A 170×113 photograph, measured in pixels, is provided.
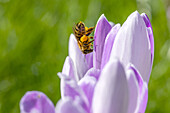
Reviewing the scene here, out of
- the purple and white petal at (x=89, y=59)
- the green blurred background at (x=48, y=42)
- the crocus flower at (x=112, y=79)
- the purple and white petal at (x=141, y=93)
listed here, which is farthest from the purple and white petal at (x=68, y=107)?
the green blurred background at (x=48, y=42)

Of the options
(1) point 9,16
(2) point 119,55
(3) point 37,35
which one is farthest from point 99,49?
(1) point 9,16

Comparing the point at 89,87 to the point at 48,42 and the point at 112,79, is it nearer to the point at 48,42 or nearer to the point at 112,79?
the point at 112,79

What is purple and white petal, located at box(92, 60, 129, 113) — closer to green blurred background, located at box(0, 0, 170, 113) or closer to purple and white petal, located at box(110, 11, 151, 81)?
purple and white petal, located at box(110, 11, 151, 81)

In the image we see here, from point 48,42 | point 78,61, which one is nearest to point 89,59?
point 78,61

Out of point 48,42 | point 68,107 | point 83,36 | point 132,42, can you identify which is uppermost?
point 48,42

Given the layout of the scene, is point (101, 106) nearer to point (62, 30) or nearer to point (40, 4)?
point (62, 30)

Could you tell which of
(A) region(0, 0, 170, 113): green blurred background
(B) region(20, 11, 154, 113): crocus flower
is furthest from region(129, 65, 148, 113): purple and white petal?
(A) region(0, 0, 170, 113): green blurred background

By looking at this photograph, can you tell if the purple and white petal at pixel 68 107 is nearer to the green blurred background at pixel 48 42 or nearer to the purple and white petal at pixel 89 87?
the purple and white petal at pixel 89 87
